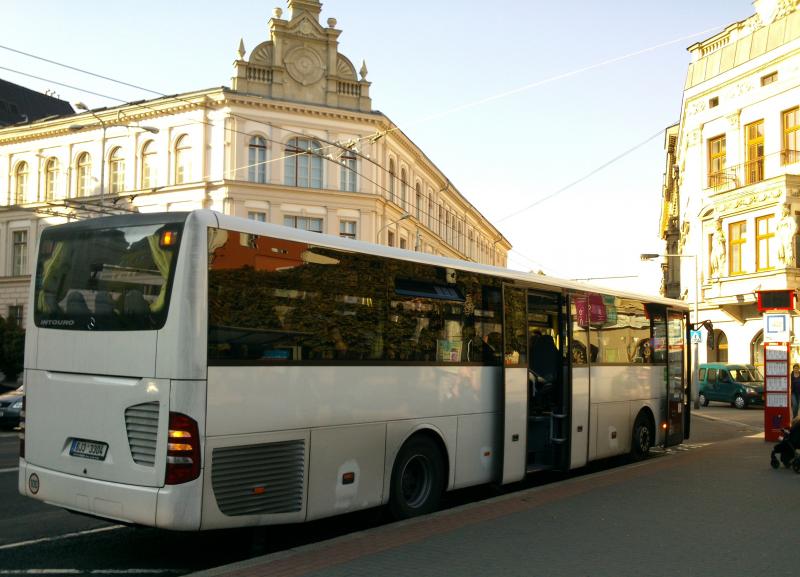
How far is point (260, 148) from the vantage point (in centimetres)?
4853

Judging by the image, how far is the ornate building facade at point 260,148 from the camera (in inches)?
1877

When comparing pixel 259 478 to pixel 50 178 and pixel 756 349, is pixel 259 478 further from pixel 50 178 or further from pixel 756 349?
pixel 50 178

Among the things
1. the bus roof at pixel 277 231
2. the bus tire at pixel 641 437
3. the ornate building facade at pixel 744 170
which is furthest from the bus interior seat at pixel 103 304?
the ornate building facade at pixel 744 170

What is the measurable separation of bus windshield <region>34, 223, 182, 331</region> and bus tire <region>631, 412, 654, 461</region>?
389 inches

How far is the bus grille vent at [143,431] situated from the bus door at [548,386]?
6104mm

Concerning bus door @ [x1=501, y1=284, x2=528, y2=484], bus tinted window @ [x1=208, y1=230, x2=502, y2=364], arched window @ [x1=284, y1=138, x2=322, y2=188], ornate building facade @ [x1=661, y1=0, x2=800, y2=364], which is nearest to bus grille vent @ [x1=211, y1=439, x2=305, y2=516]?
bus tinted window @ [x1=208, y1=230, x2=502, y2=364]

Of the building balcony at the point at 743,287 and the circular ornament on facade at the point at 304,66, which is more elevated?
the circular ornament on facade at the point at 304,66

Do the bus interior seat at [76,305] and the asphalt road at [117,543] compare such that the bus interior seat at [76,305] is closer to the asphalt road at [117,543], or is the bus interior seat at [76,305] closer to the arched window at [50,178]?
the asphalt road at [117,543]

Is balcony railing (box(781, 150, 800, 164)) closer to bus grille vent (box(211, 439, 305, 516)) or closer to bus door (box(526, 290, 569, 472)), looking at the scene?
bus door (box(526, 290, 569, 472))

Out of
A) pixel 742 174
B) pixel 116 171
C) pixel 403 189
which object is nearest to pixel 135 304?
pixel 742 174

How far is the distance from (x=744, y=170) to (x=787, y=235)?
5.27 m

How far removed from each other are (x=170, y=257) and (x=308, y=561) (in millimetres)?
2733

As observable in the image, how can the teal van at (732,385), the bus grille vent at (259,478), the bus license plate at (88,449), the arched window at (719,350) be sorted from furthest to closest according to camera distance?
1. the arched window at (719,350)
2. the teal van at (732,385)
3. the bus license plate at (88,449)
4. the bus grille vent at (259,478)

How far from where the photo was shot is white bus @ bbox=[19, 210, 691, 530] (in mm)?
7094
